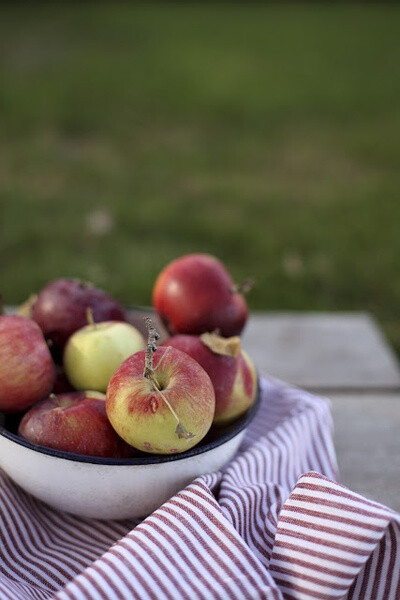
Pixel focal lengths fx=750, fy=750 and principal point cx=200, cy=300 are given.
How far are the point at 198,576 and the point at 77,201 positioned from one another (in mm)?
2613

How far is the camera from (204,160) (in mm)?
3766

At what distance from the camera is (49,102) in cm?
440

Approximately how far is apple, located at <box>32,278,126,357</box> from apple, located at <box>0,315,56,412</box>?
81 mm

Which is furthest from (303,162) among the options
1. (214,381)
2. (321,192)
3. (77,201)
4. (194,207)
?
(214,381)

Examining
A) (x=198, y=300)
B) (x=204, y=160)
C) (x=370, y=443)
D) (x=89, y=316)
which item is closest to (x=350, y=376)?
(x=370, y=443)

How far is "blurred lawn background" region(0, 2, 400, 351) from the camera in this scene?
2643 mm

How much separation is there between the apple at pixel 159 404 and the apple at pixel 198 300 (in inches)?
8.2

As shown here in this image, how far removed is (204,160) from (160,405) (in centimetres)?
304

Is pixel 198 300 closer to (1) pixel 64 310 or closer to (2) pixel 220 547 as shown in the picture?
(1) pixel 64 310

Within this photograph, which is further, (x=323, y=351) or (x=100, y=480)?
(x=323, y=351)

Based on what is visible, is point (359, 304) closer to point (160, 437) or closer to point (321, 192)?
point (321, 192)

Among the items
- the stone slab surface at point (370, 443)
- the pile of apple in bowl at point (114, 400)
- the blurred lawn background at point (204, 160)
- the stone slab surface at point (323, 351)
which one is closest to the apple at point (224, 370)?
the pile of apple in bowl at point (114, 400)

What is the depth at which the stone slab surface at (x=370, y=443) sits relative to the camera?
1.06m

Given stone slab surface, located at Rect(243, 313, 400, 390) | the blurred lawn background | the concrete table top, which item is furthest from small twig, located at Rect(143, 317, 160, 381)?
the blurred lawn background
